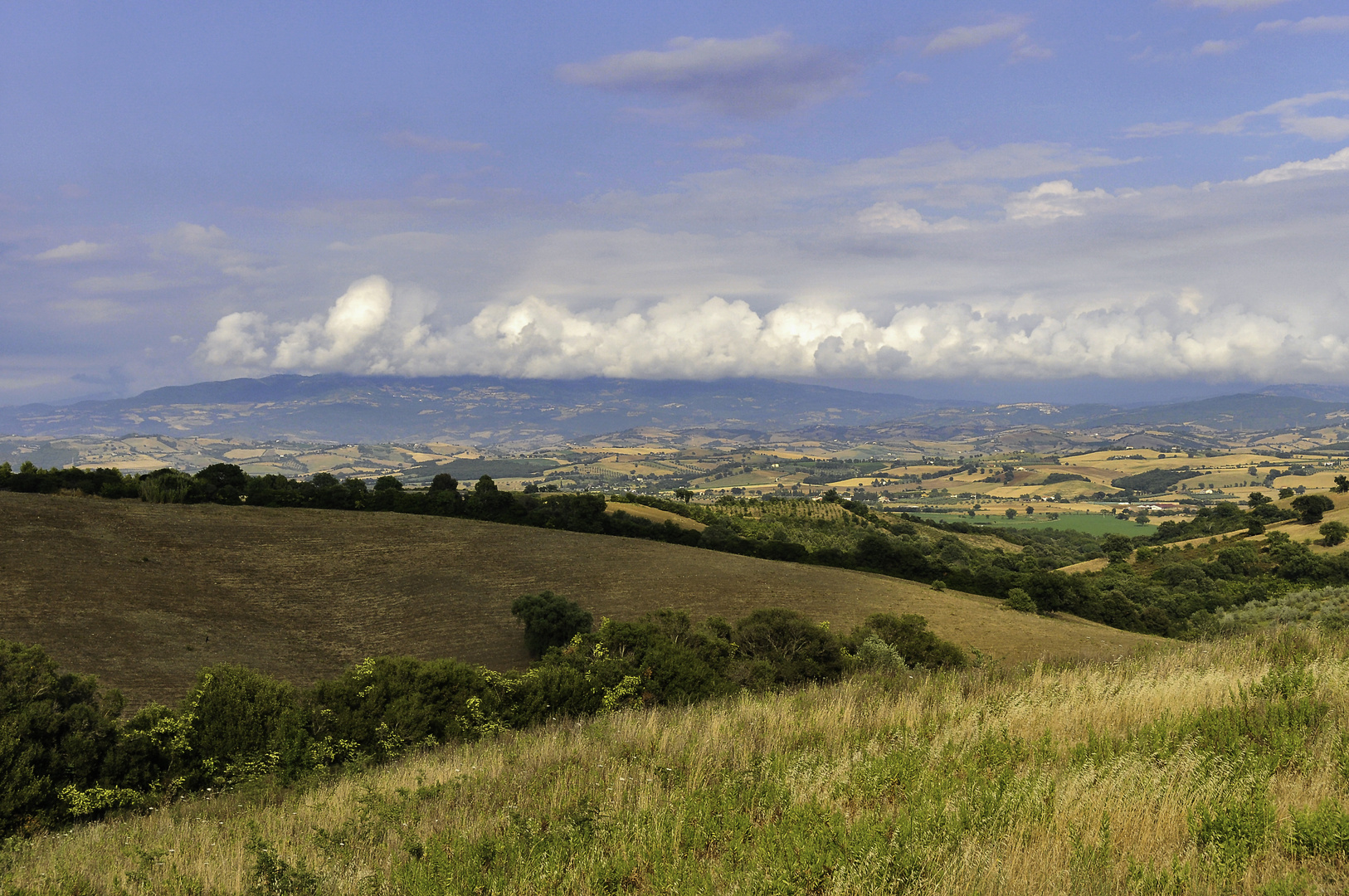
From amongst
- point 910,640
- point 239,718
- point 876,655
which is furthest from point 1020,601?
point 239,718

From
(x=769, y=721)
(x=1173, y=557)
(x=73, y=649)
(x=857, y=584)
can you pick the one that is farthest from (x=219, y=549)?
(x=1173, y=557)

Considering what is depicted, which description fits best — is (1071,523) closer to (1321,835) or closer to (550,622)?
(550,622)

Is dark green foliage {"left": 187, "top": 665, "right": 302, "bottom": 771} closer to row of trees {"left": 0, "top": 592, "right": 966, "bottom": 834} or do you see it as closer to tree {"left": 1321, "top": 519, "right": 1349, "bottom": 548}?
row of trees {"left": 0, "top": 592, "right": 966, "bottom": 834}

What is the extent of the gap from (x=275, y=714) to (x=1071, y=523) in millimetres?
170746

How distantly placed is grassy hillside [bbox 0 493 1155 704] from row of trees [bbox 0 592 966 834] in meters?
14.1

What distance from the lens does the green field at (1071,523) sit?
464 feet

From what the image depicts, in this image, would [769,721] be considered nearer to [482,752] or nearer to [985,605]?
[482,752]

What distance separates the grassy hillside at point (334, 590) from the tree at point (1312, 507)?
6086 centimetres

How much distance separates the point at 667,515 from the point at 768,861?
6955 cm

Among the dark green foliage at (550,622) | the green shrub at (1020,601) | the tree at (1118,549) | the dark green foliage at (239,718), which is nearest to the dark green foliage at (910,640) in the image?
the dark green foliage at (550,622)

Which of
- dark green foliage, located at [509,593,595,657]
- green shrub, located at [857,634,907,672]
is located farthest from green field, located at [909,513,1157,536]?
green shrub, located at [857,634,907,672]

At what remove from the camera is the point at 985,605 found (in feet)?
137

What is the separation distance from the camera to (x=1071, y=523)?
156000 mm

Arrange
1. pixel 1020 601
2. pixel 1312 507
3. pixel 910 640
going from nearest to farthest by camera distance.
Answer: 1. pixel 910 640
2. pixel 1020 601
3. pixel 1312 507
